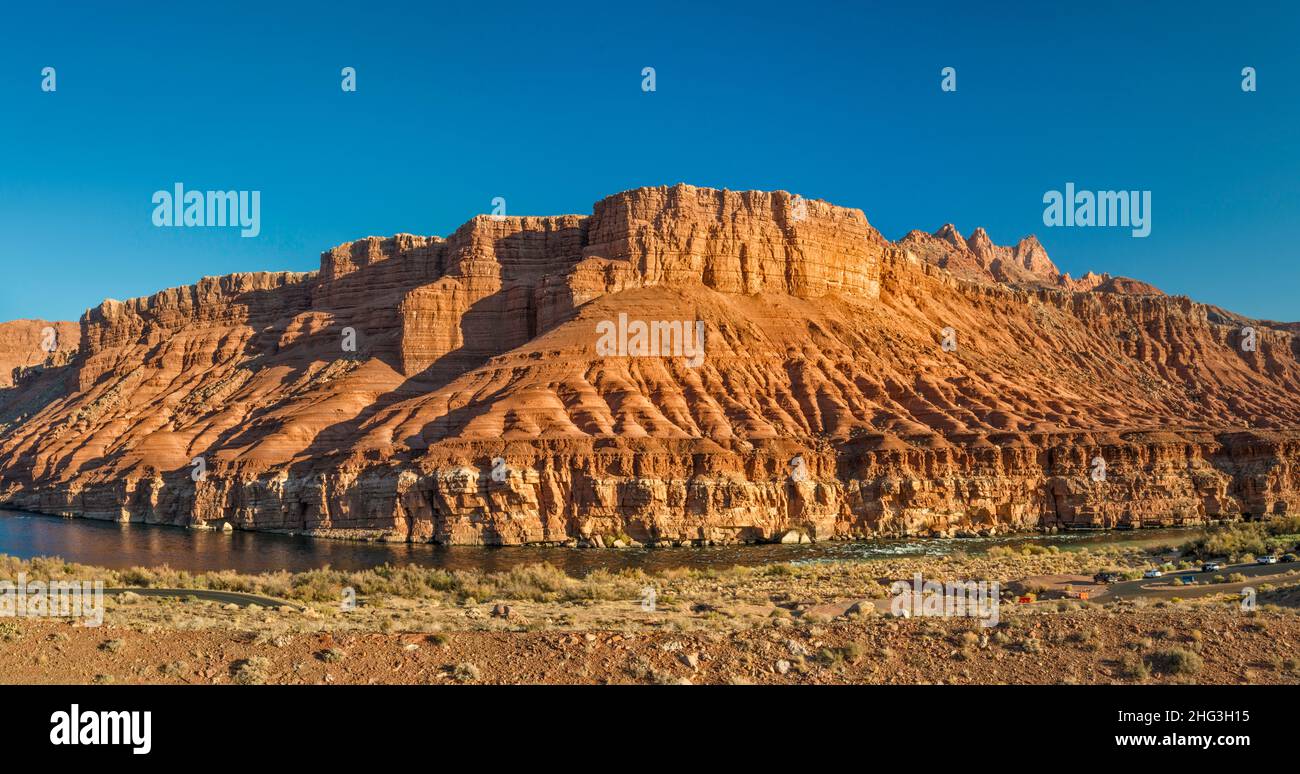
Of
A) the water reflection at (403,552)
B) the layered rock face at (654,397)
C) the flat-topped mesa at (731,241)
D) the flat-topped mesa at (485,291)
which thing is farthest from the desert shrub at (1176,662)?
the flat-topped mesa at (485,291)

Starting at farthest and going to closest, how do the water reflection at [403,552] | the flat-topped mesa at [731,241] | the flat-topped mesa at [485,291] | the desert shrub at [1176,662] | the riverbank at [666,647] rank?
1. the flat-topped mesa at [485,291]
2. the flat-topped mesa at [731,241]
3. the water reflection at [403,552]
4. the riverbank at [666,647]
5. the desert shrub at [1176,662]

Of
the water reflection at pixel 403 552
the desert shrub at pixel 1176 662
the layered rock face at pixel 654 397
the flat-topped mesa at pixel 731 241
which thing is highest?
the flat-topped mesa at pixel 731 241

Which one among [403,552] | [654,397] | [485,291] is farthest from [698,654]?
[485,291]

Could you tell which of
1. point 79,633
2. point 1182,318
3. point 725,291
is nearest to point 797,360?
point 725,291

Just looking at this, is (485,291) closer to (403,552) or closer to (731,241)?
(731,241)

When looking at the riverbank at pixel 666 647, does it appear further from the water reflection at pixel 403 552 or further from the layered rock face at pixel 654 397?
the layered rock face at pixel 654 397

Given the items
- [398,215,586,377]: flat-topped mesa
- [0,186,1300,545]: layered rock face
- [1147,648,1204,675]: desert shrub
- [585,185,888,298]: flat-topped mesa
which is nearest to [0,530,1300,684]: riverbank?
[1147,648,1204,675]: desert shrub
